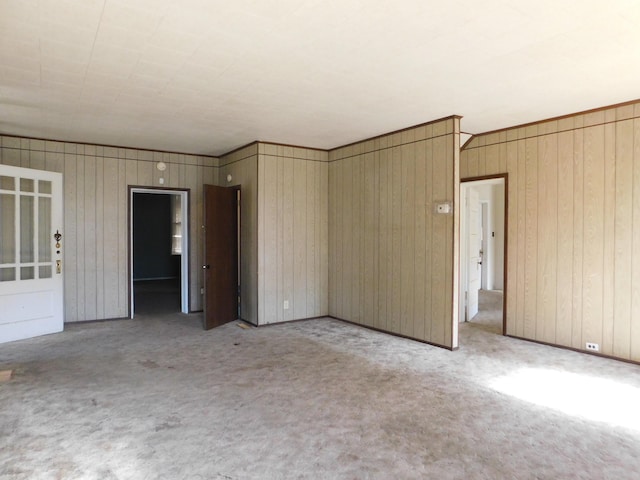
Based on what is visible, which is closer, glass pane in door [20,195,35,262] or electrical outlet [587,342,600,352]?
electrical outlet [587,342,600,352]

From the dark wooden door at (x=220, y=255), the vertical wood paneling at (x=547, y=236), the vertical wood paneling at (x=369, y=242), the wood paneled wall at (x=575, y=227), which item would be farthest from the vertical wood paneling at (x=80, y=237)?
the vertical wood paneling at (x=547, y=236)

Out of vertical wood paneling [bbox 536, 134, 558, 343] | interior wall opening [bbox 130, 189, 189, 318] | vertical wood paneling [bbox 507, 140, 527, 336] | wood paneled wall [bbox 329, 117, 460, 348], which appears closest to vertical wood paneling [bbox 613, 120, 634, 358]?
vertical wood paneling [bbox 536, 134, 558, 343]

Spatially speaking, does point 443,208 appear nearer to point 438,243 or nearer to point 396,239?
point 438,243

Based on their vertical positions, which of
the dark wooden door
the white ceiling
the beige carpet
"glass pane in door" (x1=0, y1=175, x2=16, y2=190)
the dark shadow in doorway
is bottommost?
the beige carpet

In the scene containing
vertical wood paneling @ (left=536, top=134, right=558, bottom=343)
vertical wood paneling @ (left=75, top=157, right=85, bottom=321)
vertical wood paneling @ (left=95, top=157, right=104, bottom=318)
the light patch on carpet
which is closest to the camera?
the light patch on carpet

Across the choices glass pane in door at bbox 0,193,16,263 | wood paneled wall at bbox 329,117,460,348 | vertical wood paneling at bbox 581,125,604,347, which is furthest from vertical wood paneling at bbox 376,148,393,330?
glass pane in door at bbox 0,193,16,263

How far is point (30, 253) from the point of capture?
17.1 ft

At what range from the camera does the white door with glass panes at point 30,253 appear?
4992 mm

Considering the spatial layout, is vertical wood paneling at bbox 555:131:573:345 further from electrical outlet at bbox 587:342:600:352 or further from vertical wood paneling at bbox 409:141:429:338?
vertical wood paneling at bbox 409:141:429:338

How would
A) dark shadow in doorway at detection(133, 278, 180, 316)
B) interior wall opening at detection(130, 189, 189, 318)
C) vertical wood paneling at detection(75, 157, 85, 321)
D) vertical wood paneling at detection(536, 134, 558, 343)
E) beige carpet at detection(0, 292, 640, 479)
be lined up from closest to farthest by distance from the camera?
1. beige carpet at detection(0, 292, 640, 479)
2. vertical wood paneling at detection(536, 134, 558, 343)
3. vertical wood paneling at detection(75, 157, 85, 321)
4. dark shadow in doorway at detection(133, 278, 180, 316)
5. interior wall opening at detection(130, 189, 189, 318)

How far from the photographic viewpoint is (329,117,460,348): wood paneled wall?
15.1ft

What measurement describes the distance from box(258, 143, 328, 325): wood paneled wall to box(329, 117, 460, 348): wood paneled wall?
0.60 feet

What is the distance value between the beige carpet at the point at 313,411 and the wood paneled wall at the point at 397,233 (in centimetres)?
51

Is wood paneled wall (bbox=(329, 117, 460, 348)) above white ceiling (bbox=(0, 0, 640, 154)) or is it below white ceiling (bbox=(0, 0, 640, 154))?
below
